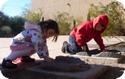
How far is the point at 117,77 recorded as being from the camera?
17.3 feet

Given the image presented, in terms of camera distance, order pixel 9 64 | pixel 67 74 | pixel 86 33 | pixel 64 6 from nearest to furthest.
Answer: pixel 67 74 < pixel 9 64 < pixel 86 33 < pixel 64 6

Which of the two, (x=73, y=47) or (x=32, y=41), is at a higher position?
(x=32, y=41)

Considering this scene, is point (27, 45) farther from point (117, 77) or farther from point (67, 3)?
point (67, 3)

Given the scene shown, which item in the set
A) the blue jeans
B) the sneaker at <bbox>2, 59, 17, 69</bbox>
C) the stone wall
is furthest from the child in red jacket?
the stone wall

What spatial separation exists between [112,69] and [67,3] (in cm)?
887

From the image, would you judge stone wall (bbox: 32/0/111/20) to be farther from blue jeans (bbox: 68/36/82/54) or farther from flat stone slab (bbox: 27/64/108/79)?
flat stone slab (bbox: 27/64/108/79)

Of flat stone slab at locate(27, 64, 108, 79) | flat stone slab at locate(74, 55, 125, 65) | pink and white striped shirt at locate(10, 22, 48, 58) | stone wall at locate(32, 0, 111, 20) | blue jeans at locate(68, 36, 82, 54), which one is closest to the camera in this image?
flat stone slab at locate(27, 64, 108, 79)

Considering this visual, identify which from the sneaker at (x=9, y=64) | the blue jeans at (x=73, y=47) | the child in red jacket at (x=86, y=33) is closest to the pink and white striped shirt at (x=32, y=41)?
the sneaker at (x=9, y=64)

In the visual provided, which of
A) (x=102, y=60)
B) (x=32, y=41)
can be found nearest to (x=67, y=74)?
(x=32, y=41)

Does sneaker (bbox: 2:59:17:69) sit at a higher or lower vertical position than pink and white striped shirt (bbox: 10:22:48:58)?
lower

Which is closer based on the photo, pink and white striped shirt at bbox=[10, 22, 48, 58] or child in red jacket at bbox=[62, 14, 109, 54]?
pink and white striped shirt at bbox=[10, 22, 48, 58]

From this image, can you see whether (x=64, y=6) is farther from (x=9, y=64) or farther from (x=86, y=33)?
(x=9, y=64)

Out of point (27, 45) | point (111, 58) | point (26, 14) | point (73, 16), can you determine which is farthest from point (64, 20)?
point (27, 45)

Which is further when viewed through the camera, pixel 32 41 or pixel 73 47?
pixel 73 47
